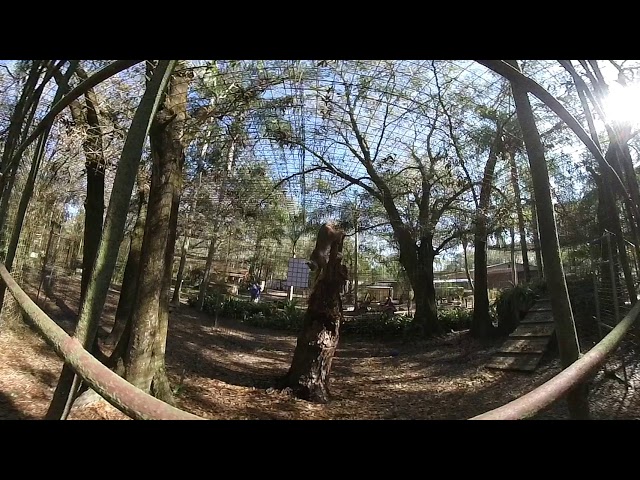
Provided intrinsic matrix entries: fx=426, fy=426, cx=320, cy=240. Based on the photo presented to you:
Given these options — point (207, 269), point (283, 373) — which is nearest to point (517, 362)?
point (283, 373)

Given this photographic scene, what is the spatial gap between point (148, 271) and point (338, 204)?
11.0 metres

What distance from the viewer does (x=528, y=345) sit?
7516 millimetres

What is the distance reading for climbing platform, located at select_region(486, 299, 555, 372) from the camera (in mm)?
7031

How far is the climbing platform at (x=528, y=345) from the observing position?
7031 mm

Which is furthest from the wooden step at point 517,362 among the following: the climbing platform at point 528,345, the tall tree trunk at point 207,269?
the tall tree trunk at point 207,269

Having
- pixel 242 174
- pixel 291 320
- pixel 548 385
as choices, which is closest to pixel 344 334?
pixel 291 320

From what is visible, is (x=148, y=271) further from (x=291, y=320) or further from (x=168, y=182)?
(x=291, y=320)

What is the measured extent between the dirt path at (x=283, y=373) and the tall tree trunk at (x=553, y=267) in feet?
7.82

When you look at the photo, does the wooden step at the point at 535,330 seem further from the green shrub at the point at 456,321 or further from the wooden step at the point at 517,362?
the green shrub at the point at 456,321

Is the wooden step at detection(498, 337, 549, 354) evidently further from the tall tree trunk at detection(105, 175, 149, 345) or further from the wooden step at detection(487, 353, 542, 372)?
the tall tree trunk at detection(105, 175, 149, 345)

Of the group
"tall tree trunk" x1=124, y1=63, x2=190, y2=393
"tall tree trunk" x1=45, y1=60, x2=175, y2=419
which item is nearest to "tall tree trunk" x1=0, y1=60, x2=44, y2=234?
"tall tree trunk" x1=45, y1=60, x2=175, y2=419

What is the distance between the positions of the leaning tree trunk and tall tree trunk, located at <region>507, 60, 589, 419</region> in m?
4.95
